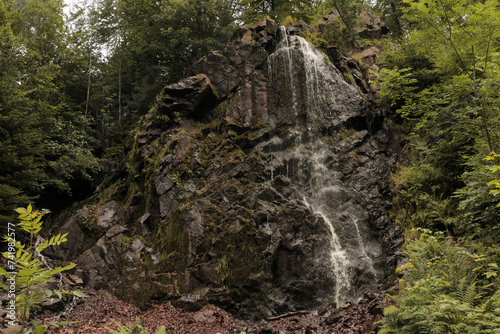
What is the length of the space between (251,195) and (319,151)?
11.7 feet

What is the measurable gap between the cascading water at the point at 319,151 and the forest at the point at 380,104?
130 cm

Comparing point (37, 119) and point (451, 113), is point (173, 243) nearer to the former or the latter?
point (37, 119)

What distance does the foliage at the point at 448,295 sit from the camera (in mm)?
4320

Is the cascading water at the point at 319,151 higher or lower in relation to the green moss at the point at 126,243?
higher

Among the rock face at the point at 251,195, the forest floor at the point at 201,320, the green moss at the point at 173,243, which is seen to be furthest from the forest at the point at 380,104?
the green moss at the point at 173,243

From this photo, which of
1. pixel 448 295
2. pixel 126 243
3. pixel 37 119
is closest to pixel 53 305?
pixel 126 243

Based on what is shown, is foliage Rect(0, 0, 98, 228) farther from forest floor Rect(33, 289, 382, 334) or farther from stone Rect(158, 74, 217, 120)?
stone Rect(158, 74, 217, 120)

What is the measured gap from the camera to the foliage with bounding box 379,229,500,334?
4320 mm

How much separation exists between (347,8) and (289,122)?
860 cm

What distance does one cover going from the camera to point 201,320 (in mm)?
8742

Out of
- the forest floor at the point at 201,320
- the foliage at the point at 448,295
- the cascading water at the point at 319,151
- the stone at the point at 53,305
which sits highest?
the cascading water at the point at 319,151

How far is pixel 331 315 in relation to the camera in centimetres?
817

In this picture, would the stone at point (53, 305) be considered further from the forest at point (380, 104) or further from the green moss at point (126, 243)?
the forest at point (380, 104)

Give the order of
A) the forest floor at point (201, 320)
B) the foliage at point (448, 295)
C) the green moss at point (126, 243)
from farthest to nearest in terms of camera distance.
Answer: the green moss at point (126, 243), the forest floor at point (201, 320), the foliage at point (448, 295)
